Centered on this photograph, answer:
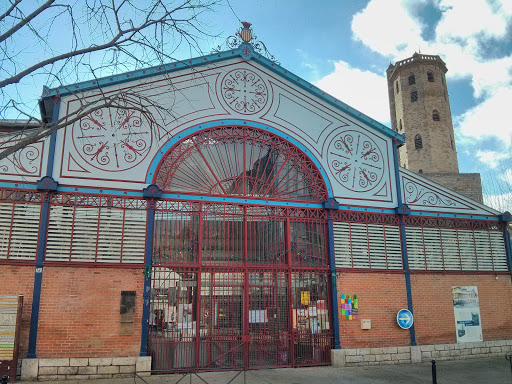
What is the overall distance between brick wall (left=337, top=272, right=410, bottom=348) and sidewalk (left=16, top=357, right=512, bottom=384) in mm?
834

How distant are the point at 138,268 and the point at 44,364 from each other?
10.6 feet

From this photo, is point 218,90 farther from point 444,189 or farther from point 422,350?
point 422,350

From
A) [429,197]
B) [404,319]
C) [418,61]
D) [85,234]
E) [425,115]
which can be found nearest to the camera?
[85,234]

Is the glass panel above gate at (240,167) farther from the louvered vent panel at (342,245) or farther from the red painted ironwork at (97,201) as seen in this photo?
the louvered vent panel at (342,245)

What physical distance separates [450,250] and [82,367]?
12.8 metres

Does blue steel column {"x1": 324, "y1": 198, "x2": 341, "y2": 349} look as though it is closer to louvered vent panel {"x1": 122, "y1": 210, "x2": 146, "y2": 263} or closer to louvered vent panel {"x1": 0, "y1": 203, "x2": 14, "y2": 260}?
louvered vent panel {"x1": 122, "y1": 210, "x2": 146, "y2": 263}

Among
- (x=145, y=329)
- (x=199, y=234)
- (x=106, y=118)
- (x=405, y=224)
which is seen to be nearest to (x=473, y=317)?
(x=405, y=224)

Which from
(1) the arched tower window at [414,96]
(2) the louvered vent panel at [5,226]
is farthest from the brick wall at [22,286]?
(1) the arched tower window at [414,96]

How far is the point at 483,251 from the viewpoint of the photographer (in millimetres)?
16062

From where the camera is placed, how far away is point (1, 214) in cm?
1113

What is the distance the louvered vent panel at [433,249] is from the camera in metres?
15.2

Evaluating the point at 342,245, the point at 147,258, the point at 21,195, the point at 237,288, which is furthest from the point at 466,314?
the point at 21,195

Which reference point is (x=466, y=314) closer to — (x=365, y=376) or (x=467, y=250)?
(x=467, y=250)

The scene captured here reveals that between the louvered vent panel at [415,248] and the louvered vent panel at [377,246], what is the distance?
106 centimetres
